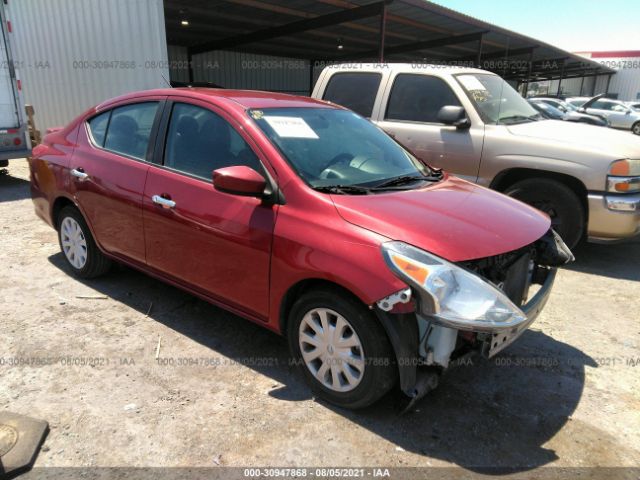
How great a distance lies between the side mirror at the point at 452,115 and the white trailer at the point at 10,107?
23.2 ft

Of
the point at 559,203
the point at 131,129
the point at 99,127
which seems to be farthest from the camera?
the point at 559,203

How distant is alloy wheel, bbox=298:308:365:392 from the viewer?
8.19 ft

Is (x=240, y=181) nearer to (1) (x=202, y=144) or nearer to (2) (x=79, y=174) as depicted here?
(1) (x=202, y=144)

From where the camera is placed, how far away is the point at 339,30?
53.2 feet

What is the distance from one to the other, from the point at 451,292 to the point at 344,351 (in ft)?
2.19

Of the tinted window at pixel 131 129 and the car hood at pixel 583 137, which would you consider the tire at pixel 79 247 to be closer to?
the tinted window at pixel 131 129

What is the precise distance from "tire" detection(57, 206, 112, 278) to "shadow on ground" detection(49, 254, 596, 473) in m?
0.54

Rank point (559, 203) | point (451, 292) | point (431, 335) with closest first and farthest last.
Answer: point (451, 292) < point (431, 335) < point (559, 203)

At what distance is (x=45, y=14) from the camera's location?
10.0 metres

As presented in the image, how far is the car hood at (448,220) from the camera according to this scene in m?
2.38

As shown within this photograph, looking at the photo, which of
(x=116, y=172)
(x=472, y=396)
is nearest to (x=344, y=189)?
(x=472, y=396)

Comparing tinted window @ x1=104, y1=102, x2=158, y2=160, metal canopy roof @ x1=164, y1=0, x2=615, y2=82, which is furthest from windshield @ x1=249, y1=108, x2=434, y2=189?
metal canopy roof @ x1=164, y1=0, x2=615, y2=82

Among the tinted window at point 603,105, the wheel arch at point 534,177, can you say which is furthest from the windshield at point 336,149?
the tinted window at point 603,105

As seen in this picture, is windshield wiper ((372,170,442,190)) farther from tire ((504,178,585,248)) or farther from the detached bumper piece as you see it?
tire ((504,178,585,248))
